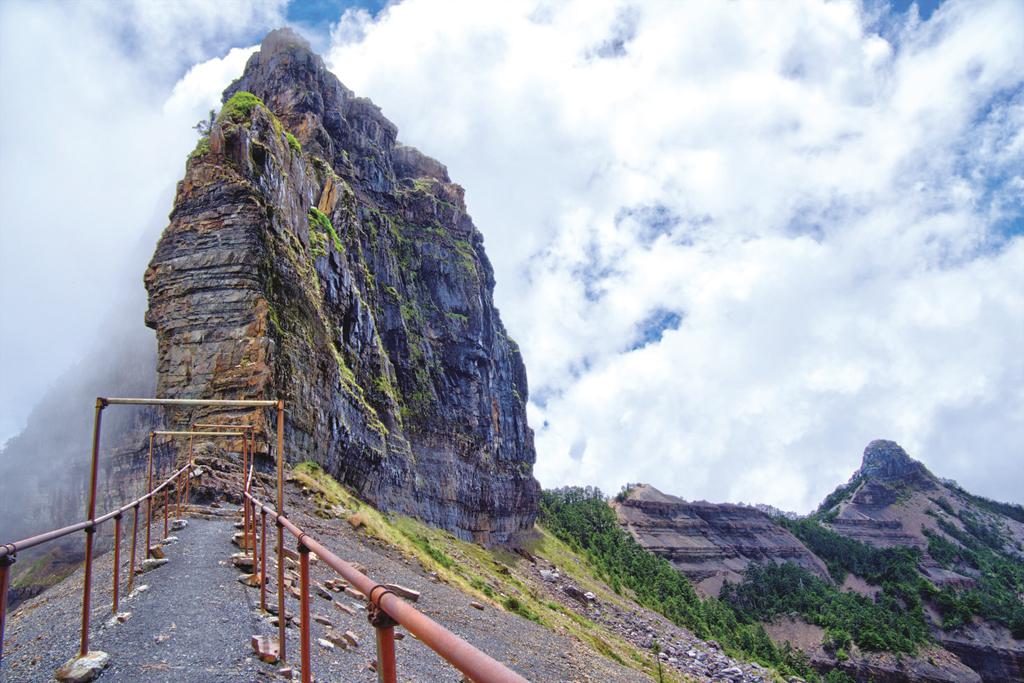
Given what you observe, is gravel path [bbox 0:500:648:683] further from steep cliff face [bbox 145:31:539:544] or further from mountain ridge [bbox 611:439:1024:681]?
mountain ridge [bbox 611:439:1024:681]

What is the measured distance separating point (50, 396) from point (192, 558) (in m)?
111

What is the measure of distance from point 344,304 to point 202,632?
3581 centimetres

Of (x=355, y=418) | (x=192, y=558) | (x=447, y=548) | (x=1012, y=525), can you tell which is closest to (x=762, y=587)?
(x=447, y=548)

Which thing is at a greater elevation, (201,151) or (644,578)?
(201,151)

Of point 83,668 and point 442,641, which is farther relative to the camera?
point 83,668

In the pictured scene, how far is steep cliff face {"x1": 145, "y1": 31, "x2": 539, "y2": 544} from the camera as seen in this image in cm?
2475

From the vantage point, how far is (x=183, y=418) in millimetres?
23203

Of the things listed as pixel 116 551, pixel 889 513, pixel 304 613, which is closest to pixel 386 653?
pixel 304 613

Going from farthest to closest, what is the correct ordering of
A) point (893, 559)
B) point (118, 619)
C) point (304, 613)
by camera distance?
point (893, 559) → point (118, 619) → point (304, 613)

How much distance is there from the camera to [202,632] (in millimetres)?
7789

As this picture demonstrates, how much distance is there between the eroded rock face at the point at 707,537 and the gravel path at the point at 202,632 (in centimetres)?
10855

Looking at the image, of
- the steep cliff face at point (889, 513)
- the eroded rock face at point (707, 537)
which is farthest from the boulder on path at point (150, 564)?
the steep cliff face at point (889, 513)

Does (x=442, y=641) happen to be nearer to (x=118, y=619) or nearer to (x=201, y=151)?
(x=118, y=619)

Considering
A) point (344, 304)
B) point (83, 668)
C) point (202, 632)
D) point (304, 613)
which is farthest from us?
point (344, 304)
